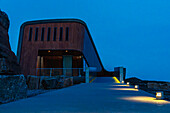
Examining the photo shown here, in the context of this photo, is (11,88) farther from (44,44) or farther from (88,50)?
(88,50)

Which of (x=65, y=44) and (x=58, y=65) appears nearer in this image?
(x=65, y=44)

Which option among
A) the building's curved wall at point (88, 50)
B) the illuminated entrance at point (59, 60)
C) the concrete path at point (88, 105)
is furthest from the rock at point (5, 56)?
the building's curved wall at point (88, 50)

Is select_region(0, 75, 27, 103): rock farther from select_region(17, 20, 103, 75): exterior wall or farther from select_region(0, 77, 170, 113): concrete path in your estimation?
select_region(17, 20, 103, 75): exterior wall

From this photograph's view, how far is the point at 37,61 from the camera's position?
2527 centimetres

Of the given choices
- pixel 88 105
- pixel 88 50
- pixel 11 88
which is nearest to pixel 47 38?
pixel 88 50

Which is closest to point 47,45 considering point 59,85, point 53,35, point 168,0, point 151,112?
point 53,35

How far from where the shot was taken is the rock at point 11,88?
489 cm

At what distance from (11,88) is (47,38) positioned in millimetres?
20216

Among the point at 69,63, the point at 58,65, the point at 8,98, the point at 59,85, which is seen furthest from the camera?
the point at 58,65

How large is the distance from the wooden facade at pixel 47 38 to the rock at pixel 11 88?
59.6 feet

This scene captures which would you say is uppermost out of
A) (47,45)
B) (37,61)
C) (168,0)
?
(168,0)

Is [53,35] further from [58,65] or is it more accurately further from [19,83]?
[19,83]

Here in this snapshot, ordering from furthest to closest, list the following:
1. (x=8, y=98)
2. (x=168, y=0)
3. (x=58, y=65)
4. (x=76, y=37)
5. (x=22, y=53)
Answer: (x=168, y=0), (x=58, y=65), (x=22, y=53), (x=76, y=37), (x=8, y=98)

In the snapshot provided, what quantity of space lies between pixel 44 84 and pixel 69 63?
40.6 ft
